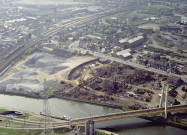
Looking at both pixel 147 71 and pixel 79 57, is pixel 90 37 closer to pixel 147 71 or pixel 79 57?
pixel 79 57

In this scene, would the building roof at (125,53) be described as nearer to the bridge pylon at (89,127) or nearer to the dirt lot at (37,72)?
the dirt lot at (37,72)

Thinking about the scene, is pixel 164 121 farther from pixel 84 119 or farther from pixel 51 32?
pixel 51 32

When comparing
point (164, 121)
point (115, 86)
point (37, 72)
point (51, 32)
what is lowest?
point (164, 121)

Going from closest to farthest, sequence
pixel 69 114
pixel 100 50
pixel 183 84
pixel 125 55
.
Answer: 1. pixel 69 114
2. pixel 183 84
3. pixel 125 55
4. pixel 100 50

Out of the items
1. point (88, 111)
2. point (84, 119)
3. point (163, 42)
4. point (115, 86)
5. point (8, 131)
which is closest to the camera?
point (8, 131)

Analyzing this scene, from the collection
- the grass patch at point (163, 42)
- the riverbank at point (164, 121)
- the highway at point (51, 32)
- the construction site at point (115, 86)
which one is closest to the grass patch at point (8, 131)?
the construction site at point (115, 86)

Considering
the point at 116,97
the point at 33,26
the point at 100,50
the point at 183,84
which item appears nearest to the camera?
the point at 116,97

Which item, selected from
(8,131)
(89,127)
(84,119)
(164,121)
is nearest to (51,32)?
(84,119)

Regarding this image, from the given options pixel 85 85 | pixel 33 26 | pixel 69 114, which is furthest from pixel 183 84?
pixel 33 26

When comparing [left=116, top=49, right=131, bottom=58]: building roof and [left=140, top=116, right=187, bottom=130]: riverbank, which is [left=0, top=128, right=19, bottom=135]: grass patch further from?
[left=116, top=49, right=131, bottom=58]: building roof
